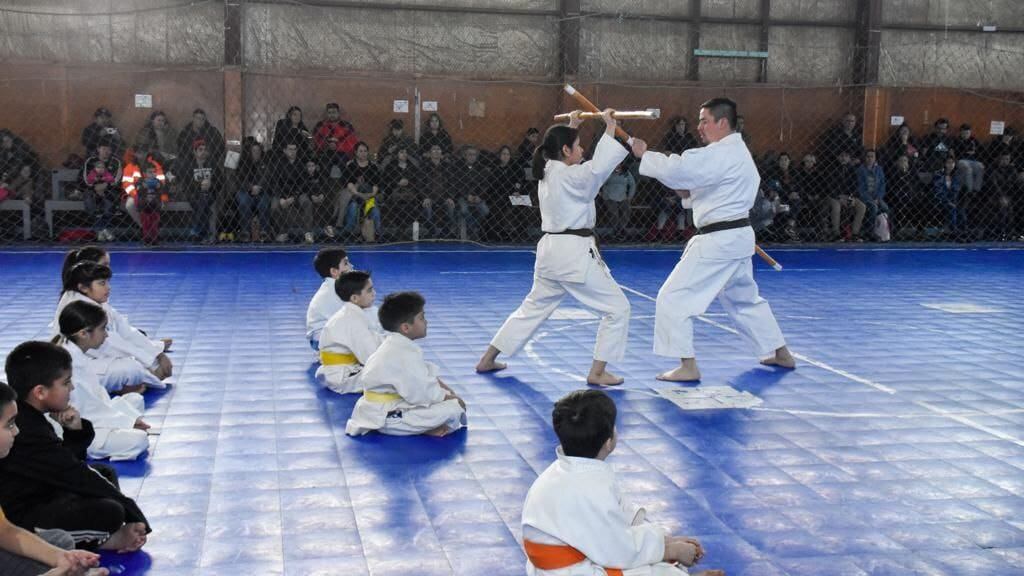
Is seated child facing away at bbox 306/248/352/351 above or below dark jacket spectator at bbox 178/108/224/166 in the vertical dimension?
below

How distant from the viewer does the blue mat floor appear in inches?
155

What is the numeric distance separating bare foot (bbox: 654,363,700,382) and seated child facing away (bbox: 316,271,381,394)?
1880 millimetres

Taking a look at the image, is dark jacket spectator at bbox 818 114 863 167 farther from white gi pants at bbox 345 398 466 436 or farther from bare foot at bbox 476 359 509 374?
white gi pants at bbox 345 398 466 436

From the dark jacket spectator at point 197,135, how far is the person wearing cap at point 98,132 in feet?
2.91

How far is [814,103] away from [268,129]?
882 cm

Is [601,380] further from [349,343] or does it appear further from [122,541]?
[122,541]

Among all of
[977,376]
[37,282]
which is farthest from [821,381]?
[37,282]

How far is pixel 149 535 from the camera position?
4004mm

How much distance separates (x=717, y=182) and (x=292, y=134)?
367 inches

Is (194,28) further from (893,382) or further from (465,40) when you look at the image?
(893,382)

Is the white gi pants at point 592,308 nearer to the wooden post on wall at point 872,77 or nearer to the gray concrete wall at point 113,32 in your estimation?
the gray concrete wall at point 113,32

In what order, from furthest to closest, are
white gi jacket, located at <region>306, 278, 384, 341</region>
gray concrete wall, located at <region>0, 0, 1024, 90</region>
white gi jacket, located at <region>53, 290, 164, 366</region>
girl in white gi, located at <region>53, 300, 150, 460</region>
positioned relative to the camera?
gray concrete wall, located at <region>0, 0, 1024, 90</region> → white gi jacket, located at <region>306, 278, 384, 341</region> → white gi jacket, located at <region>53, 290, 164, 366</region> → girl in white gi, located at <region>53, 300, 150, 460</region>

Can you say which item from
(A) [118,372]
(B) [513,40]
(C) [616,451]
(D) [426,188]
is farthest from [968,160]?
(A) [118,372]

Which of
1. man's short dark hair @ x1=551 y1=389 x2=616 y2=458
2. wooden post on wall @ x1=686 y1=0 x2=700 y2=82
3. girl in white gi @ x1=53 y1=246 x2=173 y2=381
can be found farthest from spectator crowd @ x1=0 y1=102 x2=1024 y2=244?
man's short dark hair @ x1=551 y1=389 x2=616 y2=458
